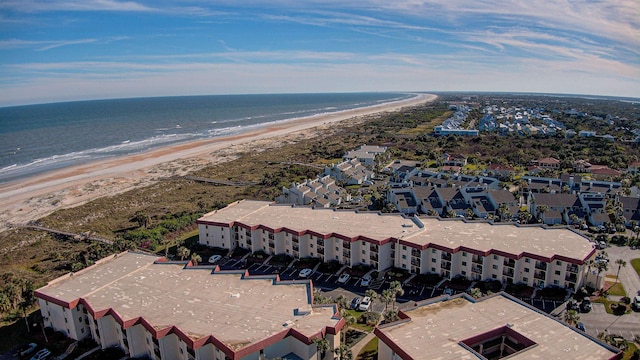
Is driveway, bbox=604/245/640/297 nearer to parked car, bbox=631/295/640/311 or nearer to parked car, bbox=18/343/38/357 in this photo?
parked car, bbox=631/295/640/311

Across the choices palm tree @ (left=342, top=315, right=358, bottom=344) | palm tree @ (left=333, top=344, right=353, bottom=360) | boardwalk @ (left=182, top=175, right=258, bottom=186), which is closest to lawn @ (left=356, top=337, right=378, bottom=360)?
palm tree @ (left=342, top=315, right=358, bottom=344)

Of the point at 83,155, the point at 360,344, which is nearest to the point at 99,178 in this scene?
the point at 83,155

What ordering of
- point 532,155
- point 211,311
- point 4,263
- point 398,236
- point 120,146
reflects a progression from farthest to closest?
point 120,146 < point 532,155 < point 4,263 < point 398,236 < point 211,311

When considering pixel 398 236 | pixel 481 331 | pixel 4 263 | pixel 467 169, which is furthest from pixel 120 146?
pixel 481 331

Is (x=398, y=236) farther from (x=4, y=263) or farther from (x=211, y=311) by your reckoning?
(x=4, y=263)

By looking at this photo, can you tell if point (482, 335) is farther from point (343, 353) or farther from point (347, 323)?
point (347, 323)

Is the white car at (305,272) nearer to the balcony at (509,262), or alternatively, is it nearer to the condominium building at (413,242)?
the condominium building at (413,242)

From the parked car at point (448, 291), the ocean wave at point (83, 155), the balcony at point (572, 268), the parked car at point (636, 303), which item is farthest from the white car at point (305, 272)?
the ocean wave at point (83, 155)
